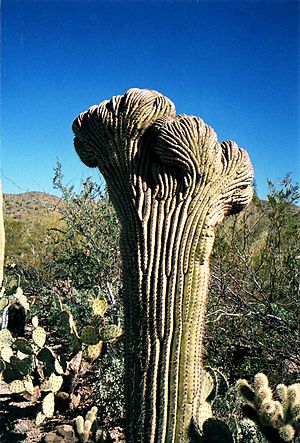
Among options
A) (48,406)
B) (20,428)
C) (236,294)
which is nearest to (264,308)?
(236,294)

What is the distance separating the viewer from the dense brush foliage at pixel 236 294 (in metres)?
4.74

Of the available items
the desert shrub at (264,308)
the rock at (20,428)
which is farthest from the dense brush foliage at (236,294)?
the rock at (20,428)

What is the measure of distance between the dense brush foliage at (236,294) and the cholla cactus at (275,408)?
72 cm

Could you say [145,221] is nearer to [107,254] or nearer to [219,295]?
[219,295]

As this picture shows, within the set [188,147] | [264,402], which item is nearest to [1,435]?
[264,402]

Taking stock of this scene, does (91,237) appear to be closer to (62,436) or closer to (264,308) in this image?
(264,308)

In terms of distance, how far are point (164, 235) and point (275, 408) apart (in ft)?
3.79

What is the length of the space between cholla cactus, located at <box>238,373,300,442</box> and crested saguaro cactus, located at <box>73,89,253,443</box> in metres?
0.32

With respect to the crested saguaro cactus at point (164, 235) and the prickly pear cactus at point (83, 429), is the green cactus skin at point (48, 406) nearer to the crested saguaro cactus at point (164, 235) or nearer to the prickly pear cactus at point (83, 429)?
the prickly pear cactus at point (83, 429)

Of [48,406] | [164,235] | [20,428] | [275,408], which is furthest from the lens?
[20,428]

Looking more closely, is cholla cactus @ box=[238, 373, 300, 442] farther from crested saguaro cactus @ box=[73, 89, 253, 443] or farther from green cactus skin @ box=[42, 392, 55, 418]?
green cactus skin @ box=[42, 392, 55, 418]

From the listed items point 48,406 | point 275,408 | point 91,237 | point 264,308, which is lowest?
point 48,406

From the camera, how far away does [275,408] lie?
264 centimetres

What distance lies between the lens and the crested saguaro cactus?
2686 millimetres
